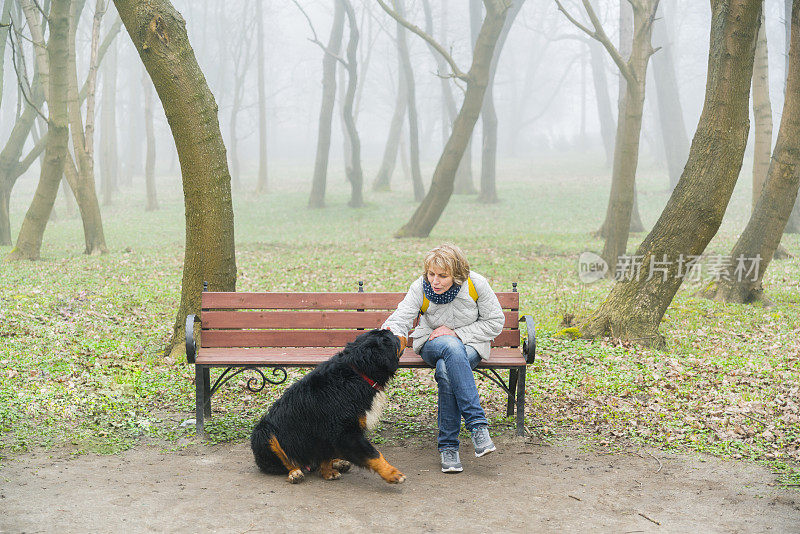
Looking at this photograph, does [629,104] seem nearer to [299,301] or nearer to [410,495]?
[299,301]

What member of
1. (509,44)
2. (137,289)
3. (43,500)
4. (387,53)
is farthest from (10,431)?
(509,44)

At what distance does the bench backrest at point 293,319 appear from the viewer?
5.63 meters

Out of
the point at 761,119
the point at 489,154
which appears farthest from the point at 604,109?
the point at 761,119

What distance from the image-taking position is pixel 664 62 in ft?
97.8

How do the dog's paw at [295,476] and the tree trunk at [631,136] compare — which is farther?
the tree trunk at [631,136]

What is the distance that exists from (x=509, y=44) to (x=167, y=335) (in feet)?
154

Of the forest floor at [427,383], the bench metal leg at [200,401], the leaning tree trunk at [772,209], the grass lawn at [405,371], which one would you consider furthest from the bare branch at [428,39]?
the bench metal leg at [200,401]

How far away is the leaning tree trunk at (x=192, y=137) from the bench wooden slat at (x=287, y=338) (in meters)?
1.33

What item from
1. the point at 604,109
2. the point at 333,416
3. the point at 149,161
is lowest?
the point at 333,416

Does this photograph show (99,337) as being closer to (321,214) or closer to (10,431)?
(10,431)

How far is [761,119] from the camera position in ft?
46.1

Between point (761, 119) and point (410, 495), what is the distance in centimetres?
1252

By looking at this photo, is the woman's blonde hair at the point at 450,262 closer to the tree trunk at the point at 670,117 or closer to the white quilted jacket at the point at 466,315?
the white quilted jacket at the point at 466,315

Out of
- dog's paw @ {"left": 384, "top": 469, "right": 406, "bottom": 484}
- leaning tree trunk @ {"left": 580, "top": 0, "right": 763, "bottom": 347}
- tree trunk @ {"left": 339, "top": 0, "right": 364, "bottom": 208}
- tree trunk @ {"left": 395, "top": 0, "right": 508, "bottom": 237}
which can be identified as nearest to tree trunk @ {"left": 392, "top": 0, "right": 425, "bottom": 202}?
tree trunk @ {"left": 339, "top": 0, "right": 364, "bottom": 208}
